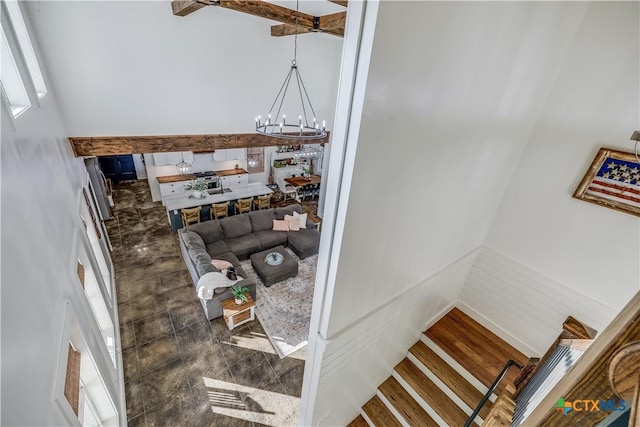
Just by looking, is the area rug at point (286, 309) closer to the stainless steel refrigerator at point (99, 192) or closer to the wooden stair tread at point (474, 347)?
the wooden stair tread at point (474, 347)

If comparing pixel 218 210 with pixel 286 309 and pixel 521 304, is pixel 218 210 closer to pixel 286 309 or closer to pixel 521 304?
pixel 286 309

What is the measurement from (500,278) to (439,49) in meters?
3.03

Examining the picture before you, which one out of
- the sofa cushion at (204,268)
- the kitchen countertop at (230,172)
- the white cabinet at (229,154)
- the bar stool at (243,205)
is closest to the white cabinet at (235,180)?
the kitchen countertop at (230,172)

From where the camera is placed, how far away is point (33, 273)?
1505 mm

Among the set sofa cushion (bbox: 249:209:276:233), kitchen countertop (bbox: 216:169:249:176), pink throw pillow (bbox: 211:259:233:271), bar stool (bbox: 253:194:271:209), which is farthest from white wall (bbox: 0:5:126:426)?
kitchen countertop (bbox: 216:169:249:176)

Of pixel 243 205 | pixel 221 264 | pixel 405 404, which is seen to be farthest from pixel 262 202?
pixel 405 404

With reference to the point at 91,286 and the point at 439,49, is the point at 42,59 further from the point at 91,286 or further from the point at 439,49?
the point at 439,49

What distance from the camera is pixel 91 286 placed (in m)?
3.30

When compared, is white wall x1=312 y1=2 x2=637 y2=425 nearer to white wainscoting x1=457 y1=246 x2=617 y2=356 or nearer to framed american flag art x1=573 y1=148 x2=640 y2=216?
framed american flag art x1=573 y1=148 x2=640 y2=216

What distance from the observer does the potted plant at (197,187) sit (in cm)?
771

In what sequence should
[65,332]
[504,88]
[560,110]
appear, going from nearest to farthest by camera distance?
[65,332] → [504,88] → [560,110]

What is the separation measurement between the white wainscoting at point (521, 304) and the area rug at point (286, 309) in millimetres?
2655

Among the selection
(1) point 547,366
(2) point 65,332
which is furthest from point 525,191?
(2) point 65,332

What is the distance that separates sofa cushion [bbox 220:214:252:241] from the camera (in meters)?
6.26
